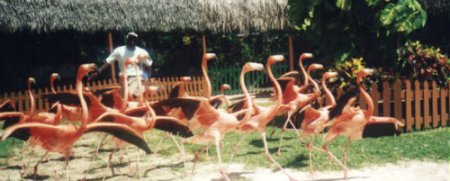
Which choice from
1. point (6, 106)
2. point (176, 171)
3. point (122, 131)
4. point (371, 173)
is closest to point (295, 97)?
point (371, 173)

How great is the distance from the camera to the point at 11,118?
19.8 ft

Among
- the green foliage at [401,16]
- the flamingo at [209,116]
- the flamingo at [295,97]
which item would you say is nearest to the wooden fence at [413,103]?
the flamingo at [295,97]

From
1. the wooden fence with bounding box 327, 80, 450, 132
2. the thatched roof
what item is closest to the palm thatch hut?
the thatched roof

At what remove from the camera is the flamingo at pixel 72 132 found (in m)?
4.45

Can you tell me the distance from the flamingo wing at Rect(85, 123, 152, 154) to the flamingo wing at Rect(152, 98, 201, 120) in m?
1.13

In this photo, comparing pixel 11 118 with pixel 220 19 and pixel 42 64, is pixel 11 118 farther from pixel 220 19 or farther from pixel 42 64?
pixel 42 64

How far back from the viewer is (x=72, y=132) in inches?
186

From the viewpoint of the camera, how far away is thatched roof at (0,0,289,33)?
11.4 m

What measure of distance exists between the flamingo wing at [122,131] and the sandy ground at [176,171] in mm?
933

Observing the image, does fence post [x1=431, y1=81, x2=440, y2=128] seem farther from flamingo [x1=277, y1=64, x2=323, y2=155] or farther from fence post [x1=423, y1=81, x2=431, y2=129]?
flamingo [x1=277, y1=64, x2=323, y2=155]

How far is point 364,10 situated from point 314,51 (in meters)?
7.26

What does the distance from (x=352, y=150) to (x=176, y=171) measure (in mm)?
2385

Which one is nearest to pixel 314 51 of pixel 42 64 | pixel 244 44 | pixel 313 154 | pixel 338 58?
pixel 244 44

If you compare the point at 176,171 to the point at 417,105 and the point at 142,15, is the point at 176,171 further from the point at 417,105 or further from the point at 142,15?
the point at 142,15
